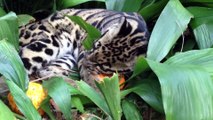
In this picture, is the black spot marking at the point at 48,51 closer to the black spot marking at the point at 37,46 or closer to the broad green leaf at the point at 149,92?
the black spot marking at the point at 37,46

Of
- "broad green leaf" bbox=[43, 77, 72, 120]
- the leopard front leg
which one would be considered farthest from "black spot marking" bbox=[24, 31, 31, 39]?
"broad green leaf" bbox=[43, 77, 72, 120]

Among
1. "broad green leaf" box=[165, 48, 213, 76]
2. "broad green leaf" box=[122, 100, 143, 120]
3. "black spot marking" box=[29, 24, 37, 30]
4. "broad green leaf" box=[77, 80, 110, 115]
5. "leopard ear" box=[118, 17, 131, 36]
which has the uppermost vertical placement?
"broad green leaf" box=[165, 48, 213, 76]

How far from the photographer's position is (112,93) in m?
2.00

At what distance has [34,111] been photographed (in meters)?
2.02

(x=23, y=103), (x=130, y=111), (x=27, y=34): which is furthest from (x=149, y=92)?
(x=27, y=34)

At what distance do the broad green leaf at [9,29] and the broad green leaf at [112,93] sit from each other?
66 cm

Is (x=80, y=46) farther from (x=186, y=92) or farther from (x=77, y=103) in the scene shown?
(x=186, y=92)

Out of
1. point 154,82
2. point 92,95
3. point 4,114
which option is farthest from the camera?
point 154,82

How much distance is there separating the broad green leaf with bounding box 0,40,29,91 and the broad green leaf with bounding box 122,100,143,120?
1.58 feet

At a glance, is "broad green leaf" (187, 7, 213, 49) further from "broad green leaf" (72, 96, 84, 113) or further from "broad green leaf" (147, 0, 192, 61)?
"broad green leaf" (72, 96, 84, 113)

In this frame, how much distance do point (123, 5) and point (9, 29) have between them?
0.94 meters

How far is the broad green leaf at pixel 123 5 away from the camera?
3.11 metres

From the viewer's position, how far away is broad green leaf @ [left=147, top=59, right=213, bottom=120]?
6.23 feet

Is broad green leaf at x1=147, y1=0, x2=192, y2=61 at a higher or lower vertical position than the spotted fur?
higher
